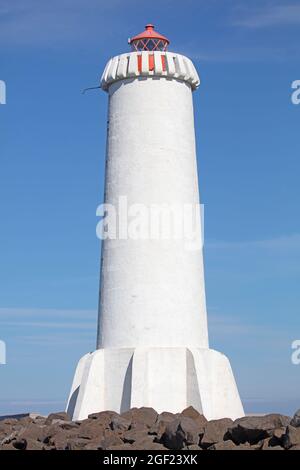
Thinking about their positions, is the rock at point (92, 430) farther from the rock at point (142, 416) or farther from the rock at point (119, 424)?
the rock at point (142, 416)

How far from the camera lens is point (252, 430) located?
13.8 m

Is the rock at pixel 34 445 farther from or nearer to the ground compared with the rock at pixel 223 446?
farther from the ground

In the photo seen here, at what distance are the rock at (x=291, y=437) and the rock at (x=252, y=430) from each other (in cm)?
54

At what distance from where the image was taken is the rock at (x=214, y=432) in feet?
45.6

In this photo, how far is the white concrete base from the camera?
18156mm

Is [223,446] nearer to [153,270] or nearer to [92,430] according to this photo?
[92,430]

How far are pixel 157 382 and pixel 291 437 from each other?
553 cm

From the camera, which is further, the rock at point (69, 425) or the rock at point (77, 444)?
the rock at point (69, 425)

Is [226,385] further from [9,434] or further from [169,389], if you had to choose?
[9,434]

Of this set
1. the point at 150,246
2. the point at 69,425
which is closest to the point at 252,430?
the point at 69,425

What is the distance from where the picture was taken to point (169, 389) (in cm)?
1830

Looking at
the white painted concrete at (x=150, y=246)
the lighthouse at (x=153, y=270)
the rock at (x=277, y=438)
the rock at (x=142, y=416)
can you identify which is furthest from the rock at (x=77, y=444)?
the white painted concrete at (x=150, y=246)

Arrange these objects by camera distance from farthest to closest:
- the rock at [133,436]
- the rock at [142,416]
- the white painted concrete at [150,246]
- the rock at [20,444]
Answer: the white painted concrete at [150,246], the rock at [142,416], the rock at [20,444], the rock at [133,436]

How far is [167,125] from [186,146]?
2.15 ft
